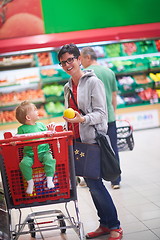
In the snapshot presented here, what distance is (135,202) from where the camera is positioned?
4.70m

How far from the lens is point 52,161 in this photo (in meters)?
3.21

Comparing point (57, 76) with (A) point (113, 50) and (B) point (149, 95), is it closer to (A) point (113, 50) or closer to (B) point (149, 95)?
(A) point (113, 50)

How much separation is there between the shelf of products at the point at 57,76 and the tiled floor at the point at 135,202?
2.66m

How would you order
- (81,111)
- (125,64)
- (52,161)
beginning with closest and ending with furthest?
(52,161), (81,111), (125,64)

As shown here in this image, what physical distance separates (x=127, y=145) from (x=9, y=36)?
4.92 meters

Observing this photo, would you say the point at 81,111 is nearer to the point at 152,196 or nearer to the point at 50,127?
the point at 50,127

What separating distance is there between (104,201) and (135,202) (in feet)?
3.79

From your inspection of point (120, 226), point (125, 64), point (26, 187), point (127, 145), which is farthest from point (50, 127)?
point (125, 64)

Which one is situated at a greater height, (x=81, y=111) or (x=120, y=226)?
(x=81, y=111)

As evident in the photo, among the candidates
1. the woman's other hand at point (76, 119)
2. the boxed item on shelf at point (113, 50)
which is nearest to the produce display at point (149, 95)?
the boxed item on shelf at point (113, 50)

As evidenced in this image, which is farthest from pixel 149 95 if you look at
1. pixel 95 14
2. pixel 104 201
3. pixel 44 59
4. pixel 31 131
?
pixel 31 131

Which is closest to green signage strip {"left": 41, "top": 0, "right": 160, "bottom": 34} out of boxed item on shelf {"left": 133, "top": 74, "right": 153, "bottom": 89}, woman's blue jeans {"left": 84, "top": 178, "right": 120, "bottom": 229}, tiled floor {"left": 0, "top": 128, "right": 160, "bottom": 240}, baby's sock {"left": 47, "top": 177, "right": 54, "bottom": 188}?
boxed item on shelf {"left": 133, "top": 74, "right": 153, "bottom": 89}

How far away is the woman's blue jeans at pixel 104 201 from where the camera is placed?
11.8ft

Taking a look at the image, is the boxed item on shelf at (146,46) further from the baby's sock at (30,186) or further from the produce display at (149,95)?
the baby's sock at (30,186)
